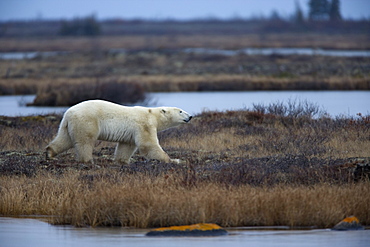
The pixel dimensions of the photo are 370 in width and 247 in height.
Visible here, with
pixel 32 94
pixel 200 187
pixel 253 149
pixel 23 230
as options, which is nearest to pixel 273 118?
pixel 253 149

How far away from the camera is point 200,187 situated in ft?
28.2

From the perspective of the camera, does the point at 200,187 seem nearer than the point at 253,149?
Yes

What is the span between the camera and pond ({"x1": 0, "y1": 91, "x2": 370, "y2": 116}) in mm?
23477

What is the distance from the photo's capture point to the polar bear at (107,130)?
10523mm

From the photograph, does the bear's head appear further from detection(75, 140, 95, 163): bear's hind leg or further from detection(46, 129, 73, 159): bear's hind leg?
detection(46, 129, 73, 159): bear's hind leg

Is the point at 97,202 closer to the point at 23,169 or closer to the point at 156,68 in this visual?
the point at 23,169

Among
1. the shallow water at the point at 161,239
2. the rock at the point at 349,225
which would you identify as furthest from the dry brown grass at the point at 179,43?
the shallow water at the point at 161,239

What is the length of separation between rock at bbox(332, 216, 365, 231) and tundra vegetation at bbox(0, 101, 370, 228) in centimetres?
18

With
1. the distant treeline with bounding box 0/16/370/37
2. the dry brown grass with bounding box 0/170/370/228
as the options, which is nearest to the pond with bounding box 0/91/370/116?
the dry brown grass with bounding box 0/170/370/228

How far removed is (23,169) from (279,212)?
16.1ft

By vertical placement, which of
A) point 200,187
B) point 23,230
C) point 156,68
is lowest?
point 23,230

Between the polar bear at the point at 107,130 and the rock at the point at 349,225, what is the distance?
3993mm

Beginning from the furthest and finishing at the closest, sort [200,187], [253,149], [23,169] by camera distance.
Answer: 1. [253,149]
2. [23,169]
3. [200,187]

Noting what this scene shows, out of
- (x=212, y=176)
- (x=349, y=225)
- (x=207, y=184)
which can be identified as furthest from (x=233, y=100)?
(x=349, y=225)
